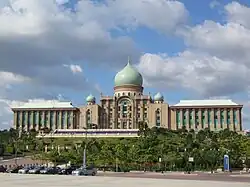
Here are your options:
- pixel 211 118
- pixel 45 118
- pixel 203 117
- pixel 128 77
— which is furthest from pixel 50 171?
pixel 45 118

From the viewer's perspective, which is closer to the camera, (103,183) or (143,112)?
(103,183)

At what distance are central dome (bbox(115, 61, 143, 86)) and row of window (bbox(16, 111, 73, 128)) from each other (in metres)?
22.9

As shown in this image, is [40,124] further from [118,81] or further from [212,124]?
[212,124]

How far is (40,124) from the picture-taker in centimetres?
17038

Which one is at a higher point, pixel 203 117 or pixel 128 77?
pixel 128 77

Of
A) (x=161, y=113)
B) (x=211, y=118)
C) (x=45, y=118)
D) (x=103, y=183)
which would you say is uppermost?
(x=161, y=113)

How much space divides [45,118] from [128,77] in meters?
36.7

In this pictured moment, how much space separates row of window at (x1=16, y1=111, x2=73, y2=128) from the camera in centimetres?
16825

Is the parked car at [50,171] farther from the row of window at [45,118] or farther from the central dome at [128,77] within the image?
the row of window at [45,118]

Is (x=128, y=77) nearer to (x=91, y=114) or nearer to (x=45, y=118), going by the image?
(x=91, y=114)

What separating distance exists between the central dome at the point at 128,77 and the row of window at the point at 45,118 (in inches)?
902

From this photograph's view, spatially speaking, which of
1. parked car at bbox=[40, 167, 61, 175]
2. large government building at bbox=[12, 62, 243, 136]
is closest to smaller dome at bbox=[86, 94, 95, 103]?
large government building at bbox=[12, 62, 243, 136]

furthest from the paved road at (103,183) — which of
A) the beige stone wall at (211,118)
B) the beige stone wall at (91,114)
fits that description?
the beige stone wall at (211,118)

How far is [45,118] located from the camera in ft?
558
